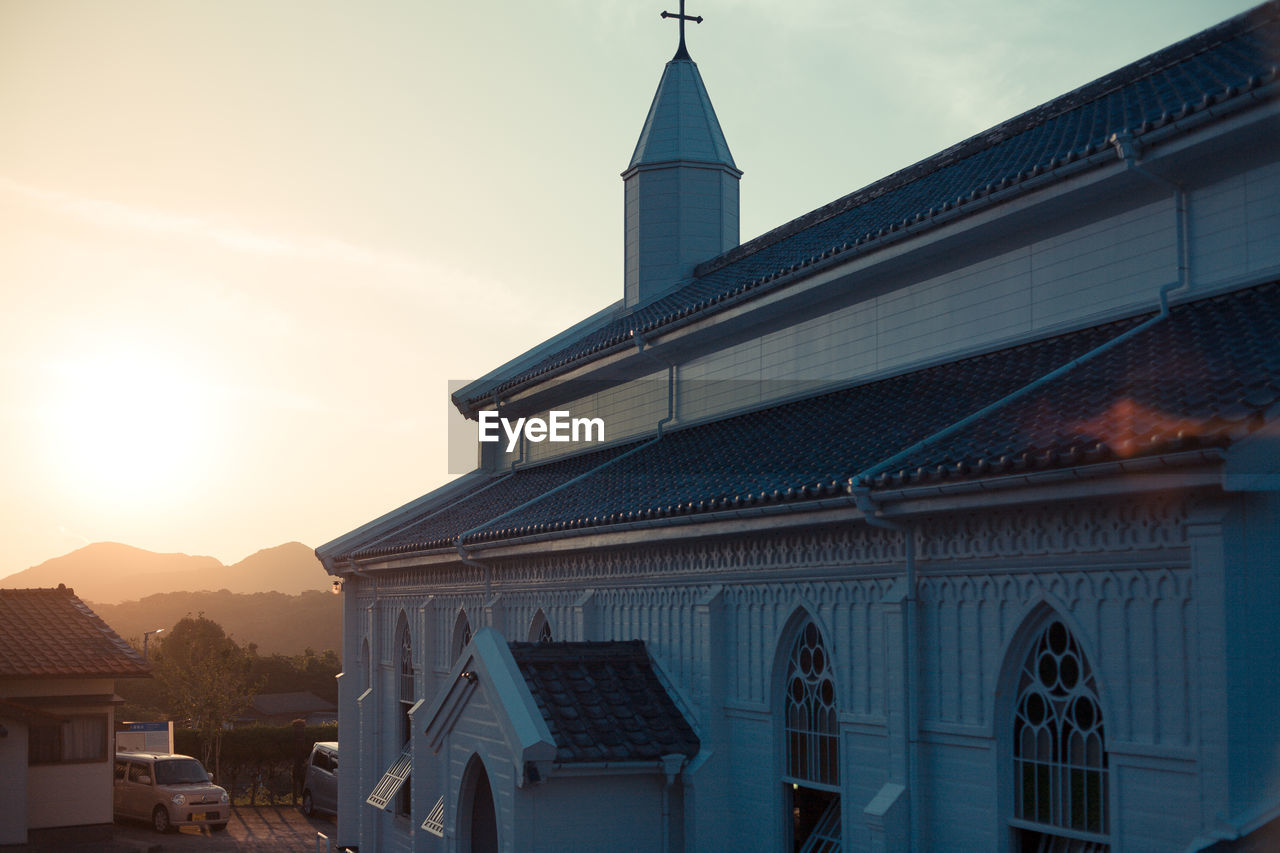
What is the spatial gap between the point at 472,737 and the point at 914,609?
630cm

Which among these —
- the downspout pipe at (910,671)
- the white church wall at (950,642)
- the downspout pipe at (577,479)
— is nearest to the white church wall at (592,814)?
the white church wall at (950,642)

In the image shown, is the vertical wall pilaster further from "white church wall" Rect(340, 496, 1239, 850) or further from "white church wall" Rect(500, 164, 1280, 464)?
"white church wall" Rect(500, 164, 1280, 464)

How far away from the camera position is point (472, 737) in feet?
50.6

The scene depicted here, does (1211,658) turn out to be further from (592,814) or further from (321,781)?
(321,781)

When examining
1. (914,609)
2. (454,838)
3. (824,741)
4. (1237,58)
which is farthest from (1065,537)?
(454,838)

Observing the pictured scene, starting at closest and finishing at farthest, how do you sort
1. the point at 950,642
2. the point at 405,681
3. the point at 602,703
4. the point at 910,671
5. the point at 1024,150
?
the point at 950,642 < the point at 910,671 < the point at 602,703 < the point at 1024,150 < the point at 405,681

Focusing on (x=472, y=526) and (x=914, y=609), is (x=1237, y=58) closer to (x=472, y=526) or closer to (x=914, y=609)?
(x=914, y=609)

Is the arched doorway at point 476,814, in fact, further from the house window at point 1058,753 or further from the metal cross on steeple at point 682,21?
the metal cross on steeple at point 682,21

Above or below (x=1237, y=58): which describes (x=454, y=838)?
below

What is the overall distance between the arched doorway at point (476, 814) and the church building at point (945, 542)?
0.05 metres

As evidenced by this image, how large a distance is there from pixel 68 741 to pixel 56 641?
2541 mm
